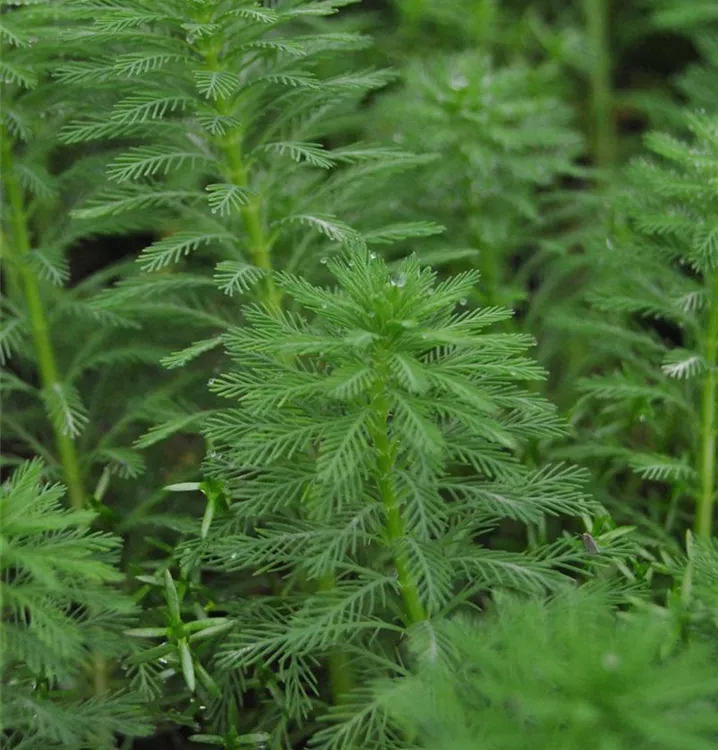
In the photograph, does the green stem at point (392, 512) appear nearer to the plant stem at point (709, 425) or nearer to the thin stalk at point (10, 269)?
the plant stem at point (709, 425)

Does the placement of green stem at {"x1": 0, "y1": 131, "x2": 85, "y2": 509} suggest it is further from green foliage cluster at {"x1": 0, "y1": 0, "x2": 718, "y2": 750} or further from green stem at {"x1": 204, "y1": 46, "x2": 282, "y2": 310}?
green stem at {"x1": 204, "y1": 46, "x2": 282, "y2": 310}

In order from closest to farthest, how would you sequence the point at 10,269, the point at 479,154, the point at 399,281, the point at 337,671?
the point at 399,281 < the point at 337,671 < the point at 10,269 < the point at 479,154

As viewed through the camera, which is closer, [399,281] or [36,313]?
[399,281]

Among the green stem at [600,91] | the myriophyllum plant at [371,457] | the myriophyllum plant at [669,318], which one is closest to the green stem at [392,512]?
the myriophyllum plant at [371,457]

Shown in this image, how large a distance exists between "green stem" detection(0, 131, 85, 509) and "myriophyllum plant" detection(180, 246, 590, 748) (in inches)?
15.6

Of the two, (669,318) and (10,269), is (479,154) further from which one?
(10,269)

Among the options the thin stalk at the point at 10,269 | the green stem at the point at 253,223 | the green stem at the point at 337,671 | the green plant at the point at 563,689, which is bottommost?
the green stem at the point at 337,671

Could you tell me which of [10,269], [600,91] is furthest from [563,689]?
[600,91]

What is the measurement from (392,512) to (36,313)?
2.55 ft

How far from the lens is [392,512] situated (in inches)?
49.6

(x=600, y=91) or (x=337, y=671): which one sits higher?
(x=600, y=91)

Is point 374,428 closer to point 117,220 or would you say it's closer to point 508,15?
point 117,220

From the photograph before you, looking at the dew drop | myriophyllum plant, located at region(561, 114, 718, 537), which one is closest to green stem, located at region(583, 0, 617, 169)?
myriophyllum plant, located at region(561, 114, 718, 537)

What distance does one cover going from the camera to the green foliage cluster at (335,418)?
1146 millimetres
